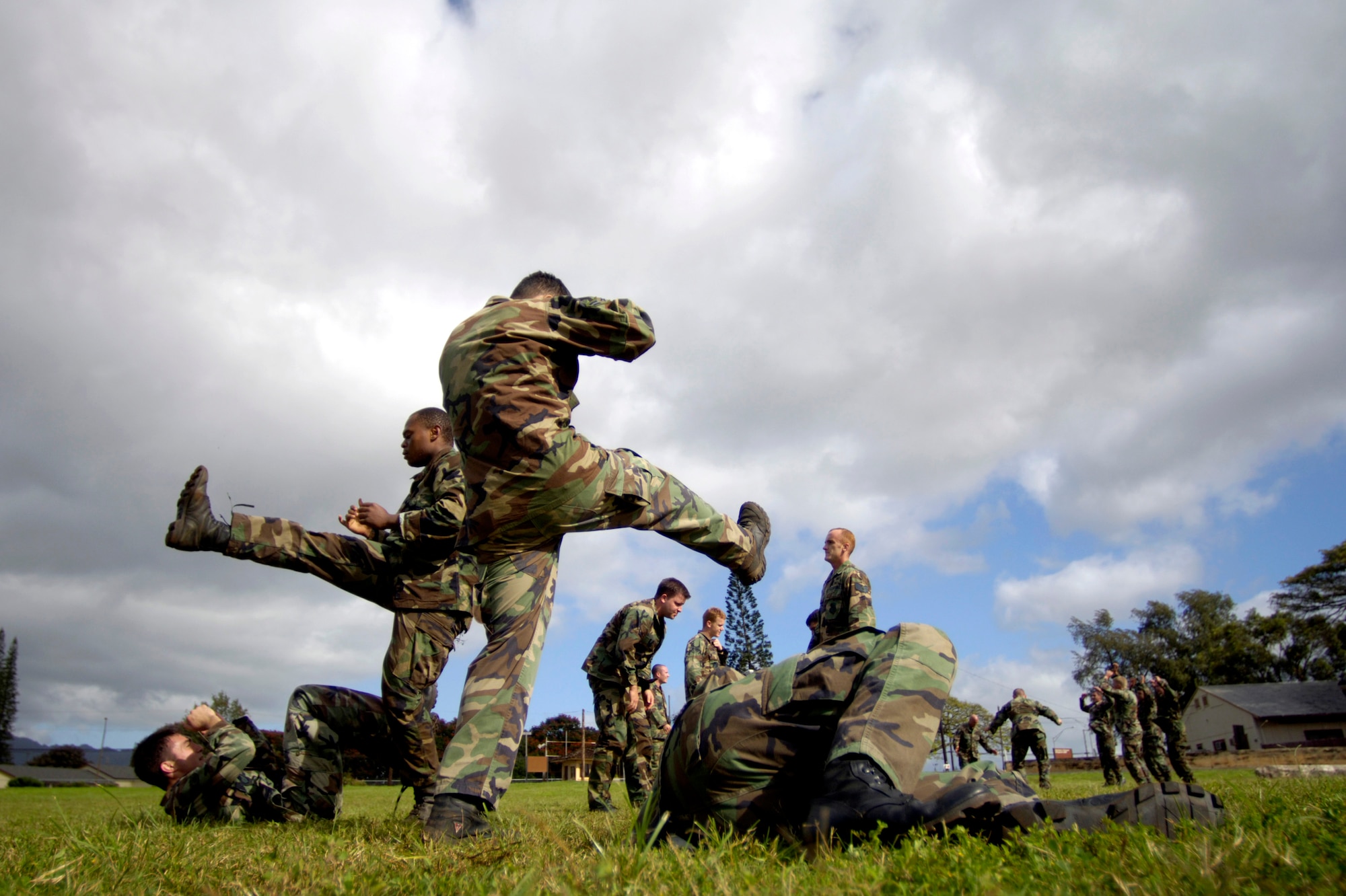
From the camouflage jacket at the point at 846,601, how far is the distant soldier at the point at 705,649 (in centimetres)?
190

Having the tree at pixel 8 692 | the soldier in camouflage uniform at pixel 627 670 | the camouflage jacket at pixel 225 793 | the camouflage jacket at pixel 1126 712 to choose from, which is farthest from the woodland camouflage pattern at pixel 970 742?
the tree at pixel 8 692

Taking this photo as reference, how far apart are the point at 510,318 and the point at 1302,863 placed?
10.4ft

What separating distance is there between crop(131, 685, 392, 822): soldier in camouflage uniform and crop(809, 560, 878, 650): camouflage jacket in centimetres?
500

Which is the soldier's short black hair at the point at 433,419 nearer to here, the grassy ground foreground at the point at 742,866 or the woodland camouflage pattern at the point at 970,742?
the grassy ground foreground at the point at 742,866

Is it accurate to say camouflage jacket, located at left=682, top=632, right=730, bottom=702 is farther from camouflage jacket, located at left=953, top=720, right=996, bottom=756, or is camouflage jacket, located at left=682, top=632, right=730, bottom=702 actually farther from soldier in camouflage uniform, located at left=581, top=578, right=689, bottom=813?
camouflage jacket, located at left=953, top=720, right=996, bottom=756

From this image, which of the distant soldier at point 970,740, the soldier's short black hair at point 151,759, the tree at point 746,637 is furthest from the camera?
the tree at point 746,637

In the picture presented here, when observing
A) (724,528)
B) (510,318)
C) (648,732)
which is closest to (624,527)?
Result: (724,528)

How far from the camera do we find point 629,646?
7770 mm

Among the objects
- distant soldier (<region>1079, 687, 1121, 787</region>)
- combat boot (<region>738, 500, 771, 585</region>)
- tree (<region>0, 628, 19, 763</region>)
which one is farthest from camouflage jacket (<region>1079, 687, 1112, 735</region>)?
tree (<region>0, 628, 19, 763</region>)

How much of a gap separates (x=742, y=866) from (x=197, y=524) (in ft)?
13.5

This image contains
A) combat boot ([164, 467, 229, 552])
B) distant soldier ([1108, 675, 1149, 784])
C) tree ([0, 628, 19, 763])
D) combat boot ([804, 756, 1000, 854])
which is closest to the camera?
combat boot ([804, 756, 1000, 854])

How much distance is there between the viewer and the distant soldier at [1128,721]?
1404 cm

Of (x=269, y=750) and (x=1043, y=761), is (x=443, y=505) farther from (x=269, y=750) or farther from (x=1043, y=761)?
(x=1043, y=761)

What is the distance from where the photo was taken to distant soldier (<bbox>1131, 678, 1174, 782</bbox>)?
44.0 ft
